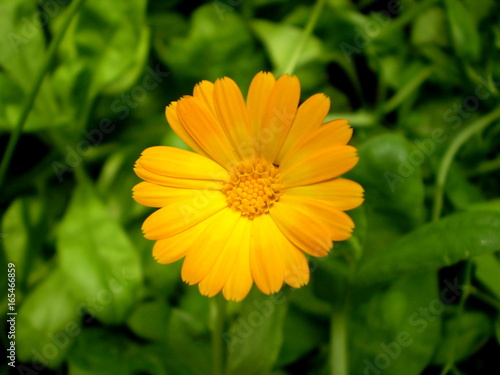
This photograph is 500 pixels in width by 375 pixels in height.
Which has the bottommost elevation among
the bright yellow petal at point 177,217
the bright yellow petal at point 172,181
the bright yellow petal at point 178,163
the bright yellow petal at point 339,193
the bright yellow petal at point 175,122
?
the bright yellow petal at point 177,217

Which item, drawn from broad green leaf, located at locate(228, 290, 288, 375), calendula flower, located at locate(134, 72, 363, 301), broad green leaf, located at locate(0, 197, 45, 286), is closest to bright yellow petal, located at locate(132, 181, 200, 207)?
calendula flower, located at locate(134, 72, 363, 301)

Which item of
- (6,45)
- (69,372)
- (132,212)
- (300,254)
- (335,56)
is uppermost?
(335,56)

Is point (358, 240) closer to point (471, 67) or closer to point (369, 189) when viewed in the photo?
point (369, 189)

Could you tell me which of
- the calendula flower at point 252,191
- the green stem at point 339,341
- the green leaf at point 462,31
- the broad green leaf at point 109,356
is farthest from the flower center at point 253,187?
the green leaf at point 462,31

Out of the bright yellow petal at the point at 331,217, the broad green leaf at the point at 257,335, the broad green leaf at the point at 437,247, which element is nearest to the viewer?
the bright yellow petal at the point at 331,217

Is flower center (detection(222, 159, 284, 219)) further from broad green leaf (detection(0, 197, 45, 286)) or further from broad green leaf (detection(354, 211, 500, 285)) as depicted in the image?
broad green leaf (detection(0, 197, 45, 286))

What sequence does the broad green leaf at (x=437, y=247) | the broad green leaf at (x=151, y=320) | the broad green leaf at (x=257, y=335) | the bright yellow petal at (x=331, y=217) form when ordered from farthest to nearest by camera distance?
the broad green leaf at (x=151, y=320), the broad green leaf at (x=257, y=335), the broad green leaf at (x=437, y=247), the bright yellow petal at (x=331, y=217)

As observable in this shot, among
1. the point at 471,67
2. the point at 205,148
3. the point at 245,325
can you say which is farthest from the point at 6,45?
the point at 471,67

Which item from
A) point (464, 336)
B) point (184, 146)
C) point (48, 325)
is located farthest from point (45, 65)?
point (464, 336)

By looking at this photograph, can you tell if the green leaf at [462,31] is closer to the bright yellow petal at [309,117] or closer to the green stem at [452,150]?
the green stem at [452,150]
